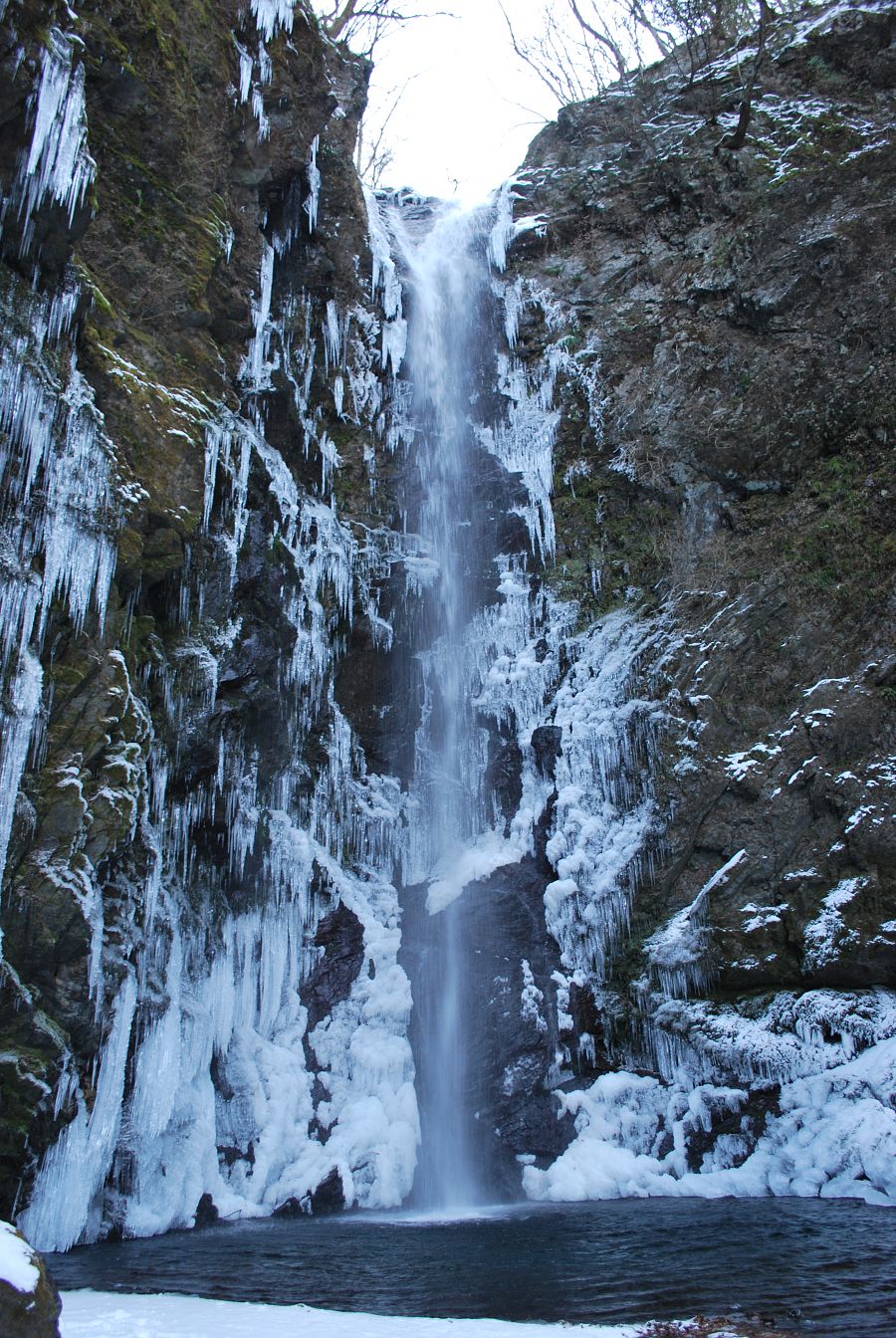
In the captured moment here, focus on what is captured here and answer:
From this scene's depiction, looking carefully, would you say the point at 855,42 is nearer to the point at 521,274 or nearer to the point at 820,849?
the point at 521,274

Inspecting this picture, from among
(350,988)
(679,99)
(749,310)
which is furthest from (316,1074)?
(679,99)

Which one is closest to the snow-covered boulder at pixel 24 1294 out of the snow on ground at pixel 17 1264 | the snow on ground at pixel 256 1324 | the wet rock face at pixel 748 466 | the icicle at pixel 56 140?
the snow on ground at pixel 17 1264

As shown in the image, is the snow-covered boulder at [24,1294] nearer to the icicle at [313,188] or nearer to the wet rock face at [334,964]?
the wet rock face at [334,964]

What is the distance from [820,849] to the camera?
414 inches

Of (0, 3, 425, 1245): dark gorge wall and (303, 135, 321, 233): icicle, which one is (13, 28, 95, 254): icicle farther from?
(303, 135, 321, 233): icicle

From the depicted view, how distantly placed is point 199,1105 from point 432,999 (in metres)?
3.19

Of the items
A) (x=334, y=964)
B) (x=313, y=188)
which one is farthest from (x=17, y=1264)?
(x=313, y=188)

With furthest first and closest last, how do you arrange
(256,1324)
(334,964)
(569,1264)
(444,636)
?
(444,636)
(334,964)
(569,1264)
(256,1324)

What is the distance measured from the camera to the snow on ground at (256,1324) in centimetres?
456

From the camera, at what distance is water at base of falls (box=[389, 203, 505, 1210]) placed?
36.9 ft

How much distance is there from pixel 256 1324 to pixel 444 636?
400 inches

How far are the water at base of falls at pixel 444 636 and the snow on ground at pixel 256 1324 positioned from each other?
228 inches

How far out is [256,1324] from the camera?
192 inches

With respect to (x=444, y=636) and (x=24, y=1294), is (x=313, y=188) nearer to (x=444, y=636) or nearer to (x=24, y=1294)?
(x=444, y=636)
